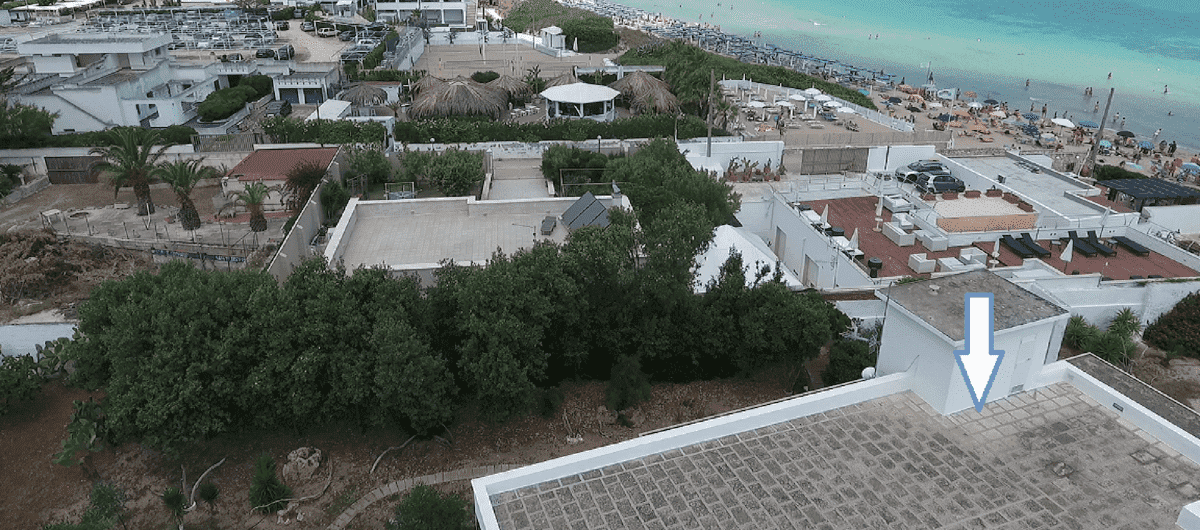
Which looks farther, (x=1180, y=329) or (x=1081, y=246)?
(x=1081, y=246)

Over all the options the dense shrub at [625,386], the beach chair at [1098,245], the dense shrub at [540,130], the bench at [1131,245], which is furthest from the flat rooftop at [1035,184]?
the dense shrub at [625,386]

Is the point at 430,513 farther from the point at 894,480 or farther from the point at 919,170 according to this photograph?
the point at 919,170

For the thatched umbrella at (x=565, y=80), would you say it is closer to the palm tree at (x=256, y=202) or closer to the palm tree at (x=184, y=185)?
the palm tree at (x=256, y=202)

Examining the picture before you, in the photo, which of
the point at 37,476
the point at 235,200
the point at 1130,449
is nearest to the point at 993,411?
the point at 1130,449

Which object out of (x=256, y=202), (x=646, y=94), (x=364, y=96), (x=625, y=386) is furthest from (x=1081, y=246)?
(x=364, y=96)

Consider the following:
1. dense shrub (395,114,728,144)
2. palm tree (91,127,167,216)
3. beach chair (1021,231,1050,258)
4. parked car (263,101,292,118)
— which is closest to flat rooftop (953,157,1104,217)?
beach chair (1021,231,1050,258)

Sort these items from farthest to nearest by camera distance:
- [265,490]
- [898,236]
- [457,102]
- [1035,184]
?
[457,102]
[1035,184]
[898,236]
[265,490]

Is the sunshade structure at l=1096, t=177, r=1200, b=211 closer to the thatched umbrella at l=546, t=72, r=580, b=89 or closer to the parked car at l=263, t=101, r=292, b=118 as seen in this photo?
the thatched umbrella at l=546, t=72, r=580, b=89

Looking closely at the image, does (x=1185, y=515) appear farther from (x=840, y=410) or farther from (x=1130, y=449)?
(x=840, y=410)
